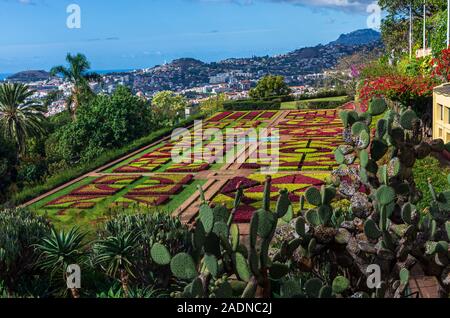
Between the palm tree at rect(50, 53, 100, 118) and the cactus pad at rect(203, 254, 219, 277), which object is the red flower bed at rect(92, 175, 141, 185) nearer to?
the cactus pad at rect(203, 254, 219, 277)

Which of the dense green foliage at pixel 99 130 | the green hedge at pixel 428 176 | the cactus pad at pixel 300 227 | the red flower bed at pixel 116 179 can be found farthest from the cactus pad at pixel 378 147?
the dense green foliage at pixel 99 130

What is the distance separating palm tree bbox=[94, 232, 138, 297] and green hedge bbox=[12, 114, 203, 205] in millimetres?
11175

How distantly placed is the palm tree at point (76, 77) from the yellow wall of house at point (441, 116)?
30.2m

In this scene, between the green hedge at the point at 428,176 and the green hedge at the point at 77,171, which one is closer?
the green hedge at the point at 428,176

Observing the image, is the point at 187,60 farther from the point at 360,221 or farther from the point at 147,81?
the point at 360,221

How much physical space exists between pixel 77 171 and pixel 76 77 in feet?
71.3

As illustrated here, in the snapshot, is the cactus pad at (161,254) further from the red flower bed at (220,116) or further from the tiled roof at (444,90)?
the red flower bed at (220,116)

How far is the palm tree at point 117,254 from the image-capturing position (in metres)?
9.62

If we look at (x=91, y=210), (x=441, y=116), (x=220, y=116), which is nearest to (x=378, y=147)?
(x=91, y=210)

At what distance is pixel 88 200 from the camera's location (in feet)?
66.4

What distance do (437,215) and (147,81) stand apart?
3407 inches

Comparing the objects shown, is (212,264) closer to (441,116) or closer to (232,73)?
(441,116)

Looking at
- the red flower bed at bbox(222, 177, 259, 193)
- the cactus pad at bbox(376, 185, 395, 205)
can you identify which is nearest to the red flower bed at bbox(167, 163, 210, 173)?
the red flower bed at bbox(222, 177, 259, 193)

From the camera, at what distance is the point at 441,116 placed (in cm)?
2031
